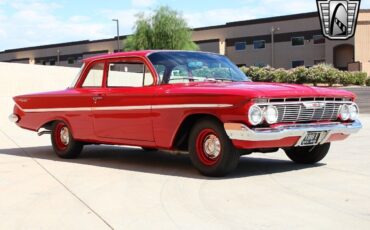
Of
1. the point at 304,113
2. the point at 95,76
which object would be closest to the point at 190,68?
the point at 304,113

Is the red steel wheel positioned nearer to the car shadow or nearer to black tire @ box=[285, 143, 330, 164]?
the car shadow

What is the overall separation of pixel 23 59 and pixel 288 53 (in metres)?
52.5

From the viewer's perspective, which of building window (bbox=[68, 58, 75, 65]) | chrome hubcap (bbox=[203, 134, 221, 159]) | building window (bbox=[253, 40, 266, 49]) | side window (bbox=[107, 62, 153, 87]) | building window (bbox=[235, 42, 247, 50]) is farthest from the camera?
building window (bbox=[68, 58, 75, 65])

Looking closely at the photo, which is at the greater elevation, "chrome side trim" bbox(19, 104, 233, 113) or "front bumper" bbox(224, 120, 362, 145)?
"chrome side trim" bbox(19, 104, 233, 113)

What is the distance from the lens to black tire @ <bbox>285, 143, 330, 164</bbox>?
26.6ft

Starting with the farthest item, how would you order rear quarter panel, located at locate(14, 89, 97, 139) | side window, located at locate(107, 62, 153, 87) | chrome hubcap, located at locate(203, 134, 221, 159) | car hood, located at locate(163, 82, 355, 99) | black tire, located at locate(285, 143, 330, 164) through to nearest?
rear quarter panel, located at locate(14, 89, 97, 139), black tire, located at locate(285, 143, 330, 164), side window, located at locate(107, 62, 153, 87), chrome hubcap, located at locate(203, 134, 221, 159), car hood, located at locate(163, 82, 355, 99)

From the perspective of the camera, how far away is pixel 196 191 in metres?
6.28

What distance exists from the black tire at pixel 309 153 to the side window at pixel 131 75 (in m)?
2.22

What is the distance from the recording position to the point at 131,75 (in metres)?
8.18

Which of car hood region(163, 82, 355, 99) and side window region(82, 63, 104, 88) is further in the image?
side window region(82, 63, 104, 88)

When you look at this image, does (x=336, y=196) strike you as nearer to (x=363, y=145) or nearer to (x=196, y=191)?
(x=196, y=191)

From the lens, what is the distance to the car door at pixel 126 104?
7.75 meters

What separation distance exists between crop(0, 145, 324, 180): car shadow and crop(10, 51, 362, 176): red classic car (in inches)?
11.8

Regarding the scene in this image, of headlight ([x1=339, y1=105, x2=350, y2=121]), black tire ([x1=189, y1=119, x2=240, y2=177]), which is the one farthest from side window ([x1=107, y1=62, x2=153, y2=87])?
headlight ([x1=339, y1=105, x2=350, y2=121])
